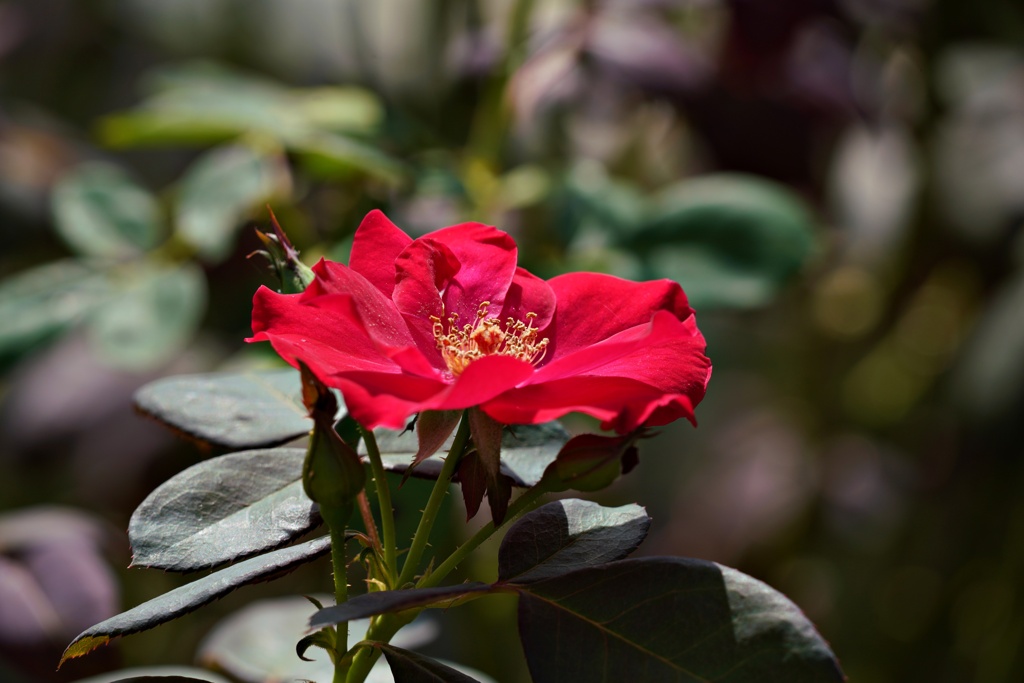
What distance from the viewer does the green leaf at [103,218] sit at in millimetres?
856

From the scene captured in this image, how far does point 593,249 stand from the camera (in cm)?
86

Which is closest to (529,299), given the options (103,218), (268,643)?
(268,643)

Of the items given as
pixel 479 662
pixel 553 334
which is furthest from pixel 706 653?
pixel 479 662

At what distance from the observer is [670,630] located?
0.35 metres

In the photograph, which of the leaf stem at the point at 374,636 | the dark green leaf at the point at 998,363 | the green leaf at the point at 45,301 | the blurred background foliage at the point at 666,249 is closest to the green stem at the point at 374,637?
the leaf stem at the point at 374,636

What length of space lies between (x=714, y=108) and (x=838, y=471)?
58 cm

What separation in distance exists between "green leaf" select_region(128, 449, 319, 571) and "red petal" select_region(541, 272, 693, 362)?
0.13 metres

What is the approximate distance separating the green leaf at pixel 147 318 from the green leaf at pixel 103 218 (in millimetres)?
43

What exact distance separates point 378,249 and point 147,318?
41 centimetres

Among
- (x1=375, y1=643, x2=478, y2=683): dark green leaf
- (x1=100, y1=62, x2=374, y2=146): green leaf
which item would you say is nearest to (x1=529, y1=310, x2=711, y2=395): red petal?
(x1=375, y1=643, x2=478, y2=683): dark green leaf

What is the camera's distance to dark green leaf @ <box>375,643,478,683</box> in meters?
0.36

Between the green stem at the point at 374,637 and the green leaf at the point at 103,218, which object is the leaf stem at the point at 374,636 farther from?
the green leaf at the point at 103,218

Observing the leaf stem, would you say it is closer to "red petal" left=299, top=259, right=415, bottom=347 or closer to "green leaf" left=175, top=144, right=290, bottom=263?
"red petal" left=299, top=259, right=415, bottom=347

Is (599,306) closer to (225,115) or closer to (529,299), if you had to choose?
(529,299)
